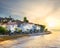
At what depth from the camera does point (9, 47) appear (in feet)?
5.20

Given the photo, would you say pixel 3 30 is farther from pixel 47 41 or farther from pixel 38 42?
pixel 47 41

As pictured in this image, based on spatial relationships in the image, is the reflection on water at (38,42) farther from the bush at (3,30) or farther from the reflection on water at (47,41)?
the bush at (3,30)

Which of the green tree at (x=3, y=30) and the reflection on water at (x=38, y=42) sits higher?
the green tree at (x=3, y=30)

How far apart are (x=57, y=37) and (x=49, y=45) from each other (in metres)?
0.14

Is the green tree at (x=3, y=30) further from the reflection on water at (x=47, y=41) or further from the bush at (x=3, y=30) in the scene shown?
the reflection on water at (x=47, y=41)

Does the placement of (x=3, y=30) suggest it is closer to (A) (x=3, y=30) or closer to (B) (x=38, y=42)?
(A) (x=3, y=30)

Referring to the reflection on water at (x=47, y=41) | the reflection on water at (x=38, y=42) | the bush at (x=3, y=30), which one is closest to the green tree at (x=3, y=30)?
the bush at (x=3, y=30)

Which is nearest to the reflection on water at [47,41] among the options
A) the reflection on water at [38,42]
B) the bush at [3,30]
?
the reflection on water at [38,42]

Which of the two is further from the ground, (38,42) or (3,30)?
(3,30)

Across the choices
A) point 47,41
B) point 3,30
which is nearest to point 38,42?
point 47,41

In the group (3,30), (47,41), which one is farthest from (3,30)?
(47,41)

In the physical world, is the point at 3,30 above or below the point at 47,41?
above

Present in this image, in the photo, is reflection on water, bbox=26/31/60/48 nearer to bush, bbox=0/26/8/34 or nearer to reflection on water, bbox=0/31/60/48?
reflection on water, bbox=0/31/60/48

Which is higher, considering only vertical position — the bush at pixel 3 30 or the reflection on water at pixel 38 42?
the bush at pixel 3 30
